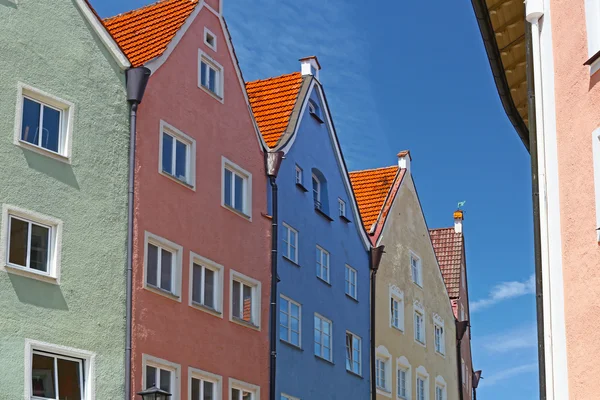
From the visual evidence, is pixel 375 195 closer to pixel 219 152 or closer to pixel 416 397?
pixel 416 397

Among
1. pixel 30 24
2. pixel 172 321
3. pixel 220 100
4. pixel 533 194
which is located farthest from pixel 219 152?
pixel 533 194

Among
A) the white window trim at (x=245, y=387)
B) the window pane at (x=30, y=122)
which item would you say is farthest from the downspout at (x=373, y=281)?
the window pane at (x=30, y=122)

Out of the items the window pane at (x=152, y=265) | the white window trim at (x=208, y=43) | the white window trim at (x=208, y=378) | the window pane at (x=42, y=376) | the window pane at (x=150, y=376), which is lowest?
the window pane at (x=42, y=376)

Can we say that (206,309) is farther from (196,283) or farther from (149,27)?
(149,27)

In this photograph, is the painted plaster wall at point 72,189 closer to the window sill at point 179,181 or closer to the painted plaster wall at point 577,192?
the window sill at point 179,181

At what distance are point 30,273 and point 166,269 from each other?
4.63 m

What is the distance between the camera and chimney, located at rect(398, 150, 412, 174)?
4312 cm

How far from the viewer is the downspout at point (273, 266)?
2942cm

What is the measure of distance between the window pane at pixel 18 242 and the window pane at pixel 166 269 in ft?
13.8

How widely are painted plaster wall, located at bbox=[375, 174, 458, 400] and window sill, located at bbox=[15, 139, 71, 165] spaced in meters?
16.1

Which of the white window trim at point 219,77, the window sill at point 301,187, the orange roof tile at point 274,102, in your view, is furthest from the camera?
the orange roof tile at point 274,102

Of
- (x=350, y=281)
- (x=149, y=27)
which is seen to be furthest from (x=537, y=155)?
(x=350, y=281)

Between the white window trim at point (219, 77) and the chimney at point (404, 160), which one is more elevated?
the chimney at point (404, 160)

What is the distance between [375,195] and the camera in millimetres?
41344
